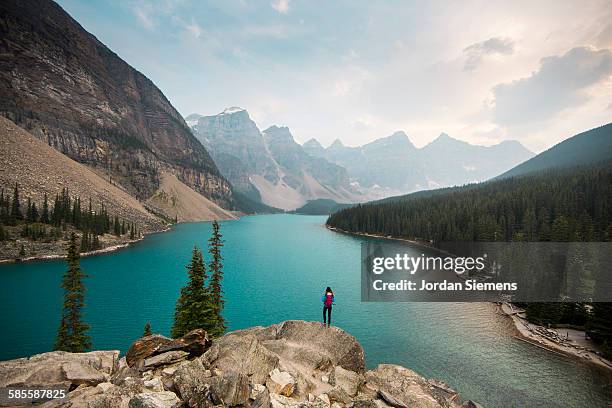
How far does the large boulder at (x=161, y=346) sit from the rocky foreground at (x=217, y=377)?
0.05 metres

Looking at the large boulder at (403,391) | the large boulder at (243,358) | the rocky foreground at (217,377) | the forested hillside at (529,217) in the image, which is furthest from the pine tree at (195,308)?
the forested hillside at (529,217)

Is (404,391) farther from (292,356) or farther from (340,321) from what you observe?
(340,321)

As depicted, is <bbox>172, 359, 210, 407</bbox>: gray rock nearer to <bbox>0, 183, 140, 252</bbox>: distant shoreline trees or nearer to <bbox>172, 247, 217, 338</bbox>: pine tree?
<bbox>172, 247, 217, 338</bbox>: pine tree

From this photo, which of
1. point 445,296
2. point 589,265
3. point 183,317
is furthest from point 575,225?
point 183,317

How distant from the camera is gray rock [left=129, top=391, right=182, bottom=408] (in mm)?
11117

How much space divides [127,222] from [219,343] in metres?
159

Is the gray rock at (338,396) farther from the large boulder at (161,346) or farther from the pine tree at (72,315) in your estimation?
the pine tree at (72,315)

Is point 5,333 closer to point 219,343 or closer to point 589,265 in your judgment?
point 219,343

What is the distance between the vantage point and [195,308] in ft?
105

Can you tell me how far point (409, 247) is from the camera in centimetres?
13375

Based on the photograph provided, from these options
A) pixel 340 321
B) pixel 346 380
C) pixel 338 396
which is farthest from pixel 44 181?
pixel 338 396

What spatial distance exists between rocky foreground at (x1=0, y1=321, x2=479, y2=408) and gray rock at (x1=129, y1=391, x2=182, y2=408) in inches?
1.3

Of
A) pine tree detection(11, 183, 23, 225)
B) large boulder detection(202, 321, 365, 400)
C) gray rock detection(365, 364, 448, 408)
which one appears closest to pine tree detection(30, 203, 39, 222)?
pine tree detection(11, 183, 23, 225)

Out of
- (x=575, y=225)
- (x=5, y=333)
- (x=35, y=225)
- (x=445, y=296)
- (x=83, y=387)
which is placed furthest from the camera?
(x=35, y=225)
